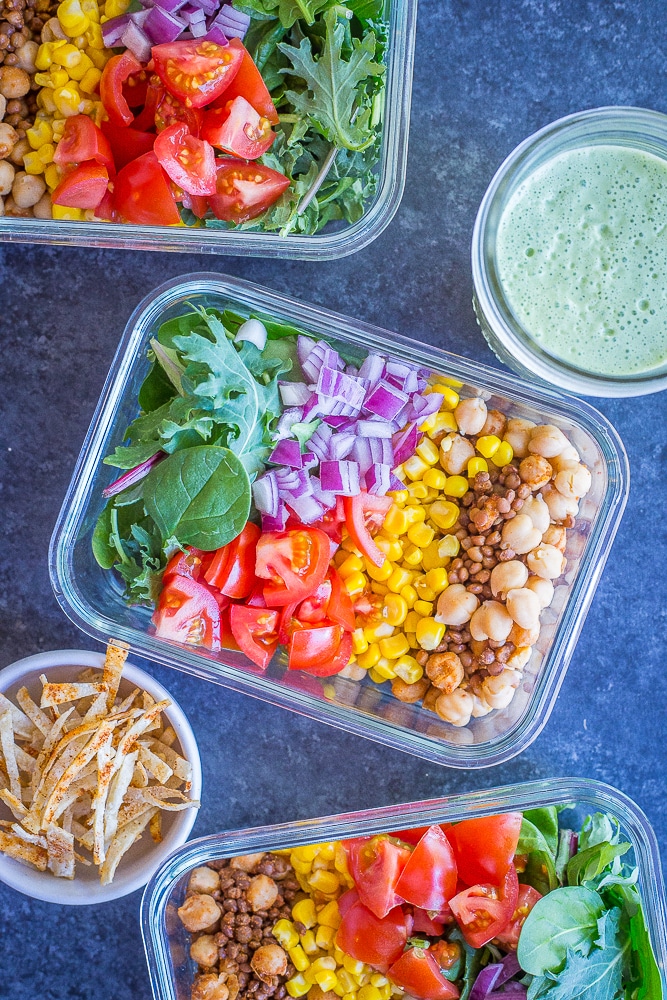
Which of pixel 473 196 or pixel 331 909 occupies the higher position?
pixel 473 196

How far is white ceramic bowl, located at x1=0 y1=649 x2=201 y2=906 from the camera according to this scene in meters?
1.87

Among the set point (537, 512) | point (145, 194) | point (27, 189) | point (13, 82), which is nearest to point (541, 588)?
point (537, 512)

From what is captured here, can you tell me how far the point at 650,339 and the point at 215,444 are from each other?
3.18 ft

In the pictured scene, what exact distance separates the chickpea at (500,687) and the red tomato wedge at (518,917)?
1.31 feet

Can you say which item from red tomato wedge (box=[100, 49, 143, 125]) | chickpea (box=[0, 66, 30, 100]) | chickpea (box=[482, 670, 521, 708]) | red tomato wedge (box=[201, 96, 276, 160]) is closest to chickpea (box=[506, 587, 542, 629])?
chickpea (box=[482, 670, 521, 708])

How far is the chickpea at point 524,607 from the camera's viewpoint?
1.80 m

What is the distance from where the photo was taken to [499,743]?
190cm

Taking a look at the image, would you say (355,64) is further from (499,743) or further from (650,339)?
(499,743)

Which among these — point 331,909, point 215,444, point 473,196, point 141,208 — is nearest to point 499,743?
point 331,909

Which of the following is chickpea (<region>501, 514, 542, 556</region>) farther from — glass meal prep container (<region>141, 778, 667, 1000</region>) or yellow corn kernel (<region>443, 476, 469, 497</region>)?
glass meal prep container (<region>141, 778, 667, 1000</region>)

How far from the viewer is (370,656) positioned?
1.92 meters

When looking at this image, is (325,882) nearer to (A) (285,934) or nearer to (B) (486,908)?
(A) (285,934)

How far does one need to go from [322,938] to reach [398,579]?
820 millimetres

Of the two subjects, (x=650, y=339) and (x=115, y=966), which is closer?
(x=650, y=339)
